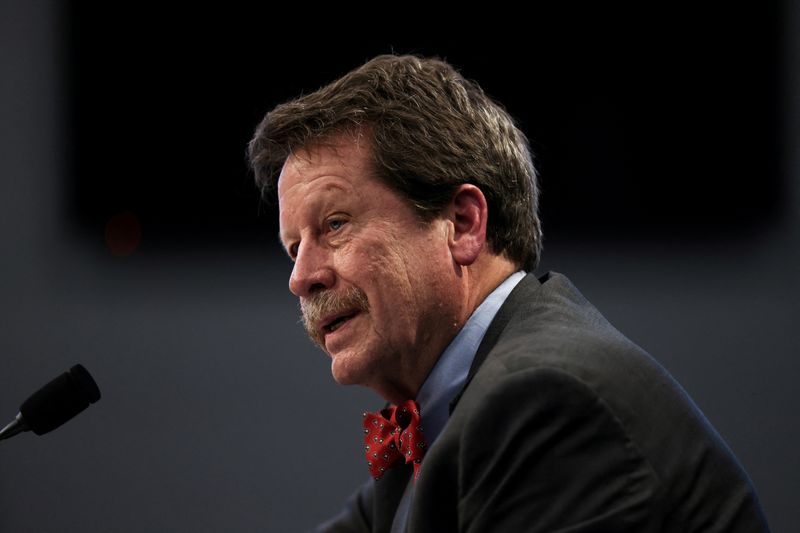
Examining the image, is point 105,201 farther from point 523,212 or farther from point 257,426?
point 523,212

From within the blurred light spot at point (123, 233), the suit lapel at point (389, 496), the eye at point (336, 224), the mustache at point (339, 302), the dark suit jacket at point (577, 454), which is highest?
the blurred light spot at point (123, 233)

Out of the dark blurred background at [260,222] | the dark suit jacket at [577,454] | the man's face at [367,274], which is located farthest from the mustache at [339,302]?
the dark blurred background at [260,222]

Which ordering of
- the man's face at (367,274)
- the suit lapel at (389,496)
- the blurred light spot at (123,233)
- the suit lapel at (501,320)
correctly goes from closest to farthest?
the suit lapel at (501,320) → the man's face at (367,274) → the suit lapel at (389,496) → the blurred light spot at (123,233)

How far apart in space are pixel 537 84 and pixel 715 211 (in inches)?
28.5

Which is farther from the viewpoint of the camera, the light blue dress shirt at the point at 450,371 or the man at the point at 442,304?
the light blue dress shirt at the point at 450,371

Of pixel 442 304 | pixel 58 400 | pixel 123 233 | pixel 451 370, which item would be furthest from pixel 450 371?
pixel 123 233

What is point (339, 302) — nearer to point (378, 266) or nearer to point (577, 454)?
point (378, 266)

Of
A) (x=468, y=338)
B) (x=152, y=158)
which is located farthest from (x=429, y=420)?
(x=152, y=158)

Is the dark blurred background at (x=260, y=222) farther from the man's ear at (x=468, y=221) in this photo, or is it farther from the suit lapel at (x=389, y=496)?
the man's ear at (x=468, y=221)

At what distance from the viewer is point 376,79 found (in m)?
1.79

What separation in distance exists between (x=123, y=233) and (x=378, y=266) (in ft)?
6.38

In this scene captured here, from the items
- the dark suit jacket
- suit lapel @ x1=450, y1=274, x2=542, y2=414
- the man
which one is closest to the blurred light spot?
the man

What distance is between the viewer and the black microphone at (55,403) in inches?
63.1

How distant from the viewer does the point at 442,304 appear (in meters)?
1.68
